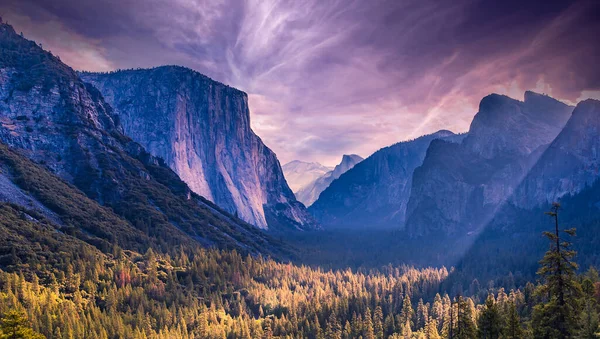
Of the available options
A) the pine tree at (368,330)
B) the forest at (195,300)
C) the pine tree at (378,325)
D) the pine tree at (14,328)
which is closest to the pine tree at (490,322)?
the forest at (195,300)

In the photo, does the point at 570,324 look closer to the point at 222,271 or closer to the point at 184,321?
the point at 184,321

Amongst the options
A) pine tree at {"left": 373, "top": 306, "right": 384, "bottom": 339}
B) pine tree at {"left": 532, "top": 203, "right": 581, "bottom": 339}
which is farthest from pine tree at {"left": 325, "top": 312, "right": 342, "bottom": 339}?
pine tree at {"left": 532, "top": 203, "right": 581, "bottom": 339}

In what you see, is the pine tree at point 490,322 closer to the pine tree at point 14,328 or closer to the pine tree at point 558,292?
the pine tree at point 558,292

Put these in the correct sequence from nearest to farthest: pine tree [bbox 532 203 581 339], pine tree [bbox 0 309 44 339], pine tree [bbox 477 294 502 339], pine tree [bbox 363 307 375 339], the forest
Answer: pine tree [bbox 0 309 44 339]
pine tree [bbox 532 203 581 339]
pine tree [bbox 477 294 502 339]
the forest
pine tree [bbox 363 307 375 339]

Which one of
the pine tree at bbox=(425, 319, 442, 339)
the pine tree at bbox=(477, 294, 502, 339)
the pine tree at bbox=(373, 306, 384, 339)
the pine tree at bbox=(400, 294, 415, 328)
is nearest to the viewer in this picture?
the pine tree at bbox=(477, 294, 502, 339)

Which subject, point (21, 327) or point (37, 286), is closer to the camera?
point (21, 327)

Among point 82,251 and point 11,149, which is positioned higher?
point 11,149

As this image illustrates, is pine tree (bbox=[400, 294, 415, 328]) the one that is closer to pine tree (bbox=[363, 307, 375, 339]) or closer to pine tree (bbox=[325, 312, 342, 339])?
pine tree (bbox=[363, 307, 375, 339])

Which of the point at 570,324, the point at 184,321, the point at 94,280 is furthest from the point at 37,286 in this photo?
the point at 570,324

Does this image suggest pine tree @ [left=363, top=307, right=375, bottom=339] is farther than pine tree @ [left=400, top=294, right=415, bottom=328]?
No
